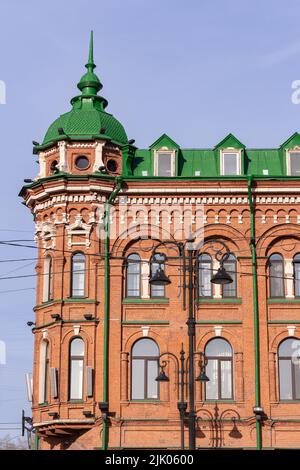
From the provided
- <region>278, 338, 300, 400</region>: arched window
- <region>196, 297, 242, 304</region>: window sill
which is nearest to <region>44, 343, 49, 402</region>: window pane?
<region>196, 297, 242, 304</region>: window sill

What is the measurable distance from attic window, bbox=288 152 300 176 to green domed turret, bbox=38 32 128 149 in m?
7.13

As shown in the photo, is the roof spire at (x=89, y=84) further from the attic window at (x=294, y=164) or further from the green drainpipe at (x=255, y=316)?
the attic window at (x=294, y=164)

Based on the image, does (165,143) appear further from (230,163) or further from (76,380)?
(76,380)

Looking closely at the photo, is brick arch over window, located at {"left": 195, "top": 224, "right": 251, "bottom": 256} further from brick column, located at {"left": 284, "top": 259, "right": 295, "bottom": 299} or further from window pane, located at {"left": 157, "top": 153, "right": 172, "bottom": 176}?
window pane, located at {"left": 157, "top": 153, "right": 172, "bottom": 176}

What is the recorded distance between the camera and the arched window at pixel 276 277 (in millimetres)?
38938

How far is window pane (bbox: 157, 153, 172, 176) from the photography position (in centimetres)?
4059

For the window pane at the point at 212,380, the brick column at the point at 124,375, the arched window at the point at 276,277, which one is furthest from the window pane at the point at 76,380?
the arched window at the point at 276,277

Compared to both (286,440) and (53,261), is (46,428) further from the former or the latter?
(286,440)

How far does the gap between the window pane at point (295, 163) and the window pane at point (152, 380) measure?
32.8 ft

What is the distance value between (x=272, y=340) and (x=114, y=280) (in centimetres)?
676

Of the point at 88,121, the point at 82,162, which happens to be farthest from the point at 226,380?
the point at 88,121
